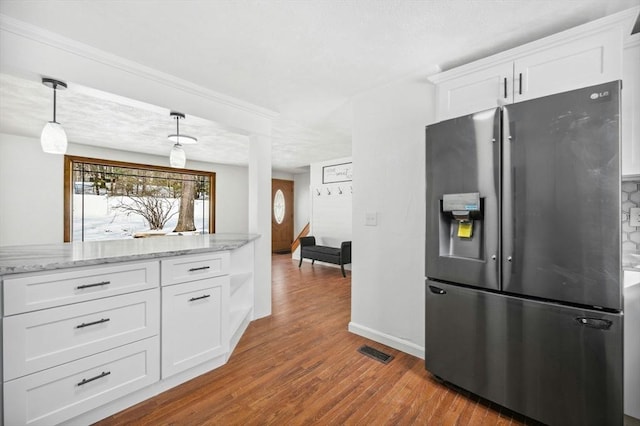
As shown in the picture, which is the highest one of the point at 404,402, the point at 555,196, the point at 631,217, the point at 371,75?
the point at 371,75

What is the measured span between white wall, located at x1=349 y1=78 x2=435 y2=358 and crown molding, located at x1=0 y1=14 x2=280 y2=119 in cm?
140

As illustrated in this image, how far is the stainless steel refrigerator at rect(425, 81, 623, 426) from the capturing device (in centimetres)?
137

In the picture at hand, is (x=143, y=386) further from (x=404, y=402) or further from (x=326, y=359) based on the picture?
(x=404, y=402)

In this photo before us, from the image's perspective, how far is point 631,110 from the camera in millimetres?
1648

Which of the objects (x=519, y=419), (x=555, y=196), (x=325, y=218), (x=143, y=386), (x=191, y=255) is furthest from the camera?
(x=325, y=218)

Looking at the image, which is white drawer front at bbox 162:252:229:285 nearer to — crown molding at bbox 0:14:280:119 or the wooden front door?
crown molding at bbox 0:14:280:119

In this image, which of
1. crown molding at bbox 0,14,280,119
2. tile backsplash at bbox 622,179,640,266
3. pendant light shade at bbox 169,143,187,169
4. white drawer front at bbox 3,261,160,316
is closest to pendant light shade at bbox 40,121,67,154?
crown molding at bbox 0,14,280,119

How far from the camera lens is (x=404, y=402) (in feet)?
5.85

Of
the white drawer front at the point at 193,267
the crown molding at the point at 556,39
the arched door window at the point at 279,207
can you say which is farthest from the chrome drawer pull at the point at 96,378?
the arched door window at the point at 279,207

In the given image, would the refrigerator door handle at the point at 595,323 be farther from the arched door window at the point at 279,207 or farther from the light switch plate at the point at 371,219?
the arched door window at the point at 279,207

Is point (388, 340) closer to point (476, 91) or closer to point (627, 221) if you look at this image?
point (627, 221)

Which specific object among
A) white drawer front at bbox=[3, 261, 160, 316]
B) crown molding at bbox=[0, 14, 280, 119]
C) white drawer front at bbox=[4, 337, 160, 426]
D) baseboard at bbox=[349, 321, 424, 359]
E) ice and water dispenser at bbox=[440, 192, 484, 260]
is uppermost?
crown molding at bbox=[0, 14, 280, 119]

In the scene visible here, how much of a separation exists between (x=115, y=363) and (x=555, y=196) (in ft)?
8.77

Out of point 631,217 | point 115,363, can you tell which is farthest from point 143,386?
point 631,217
